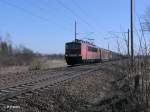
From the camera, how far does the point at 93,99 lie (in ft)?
49.0

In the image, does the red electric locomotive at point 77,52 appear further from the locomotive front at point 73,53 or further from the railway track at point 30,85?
the railway track at point 30,85

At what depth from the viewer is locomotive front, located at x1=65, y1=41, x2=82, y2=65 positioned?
51.9 m

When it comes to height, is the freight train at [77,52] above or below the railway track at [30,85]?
above

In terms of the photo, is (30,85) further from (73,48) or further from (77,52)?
(73,48)

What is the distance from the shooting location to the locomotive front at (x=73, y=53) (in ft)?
170

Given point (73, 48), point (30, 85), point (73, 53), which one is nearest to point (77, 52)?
point (73, 53)

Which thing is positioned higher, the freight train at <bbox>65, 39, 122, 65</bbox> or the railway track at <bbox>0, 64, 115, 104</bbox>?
the freight train at <bbox>65, 39, 122, 65</bbox>

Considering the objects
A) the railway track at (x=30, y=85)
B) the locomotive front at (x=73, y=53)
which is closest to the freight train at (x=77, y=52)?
the locomotive front at (x=73, y=53)

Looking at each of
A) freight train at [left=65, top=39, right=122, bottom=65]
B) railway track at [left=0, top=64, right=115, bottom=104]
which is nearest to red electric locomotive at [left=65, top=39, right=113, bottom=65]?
freight train at [left=65, top=39, right=122, bottom=65]

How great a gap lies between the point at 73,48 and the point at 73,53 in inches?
28.2

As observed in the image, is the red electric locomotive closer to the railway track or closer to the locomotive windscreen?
the locomotive windscreen

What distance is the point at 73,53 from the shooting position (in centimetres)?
5250

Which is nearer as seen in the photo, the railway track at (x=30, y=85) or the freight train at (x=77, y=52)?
the railway track at (x=30, y=85)

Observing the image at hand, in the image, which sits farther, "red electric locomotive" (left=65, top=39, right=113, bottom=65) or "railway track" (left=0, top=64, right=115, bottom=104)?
"red electric locomotive" (left=65, top=39, right=113, bottom=65)
